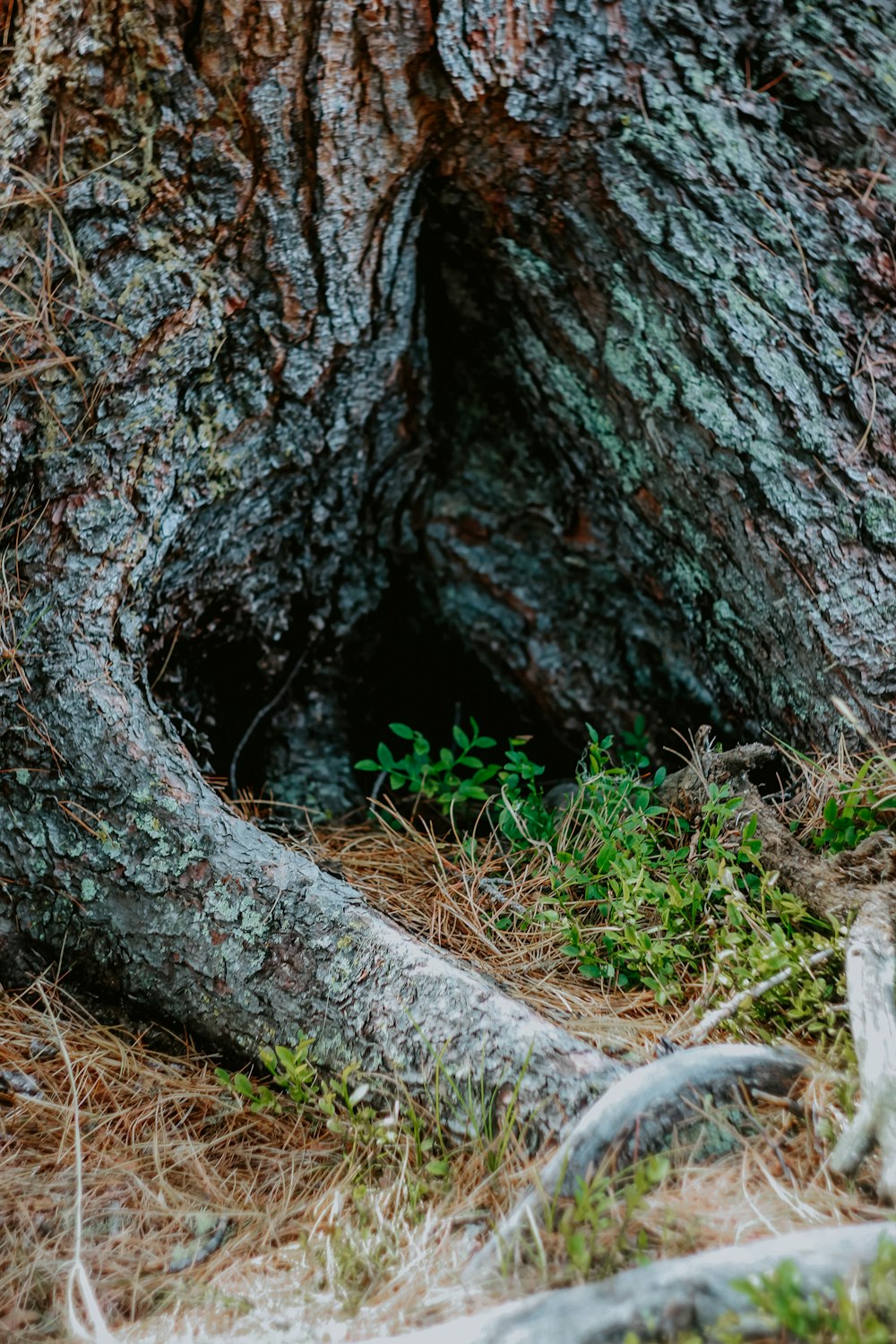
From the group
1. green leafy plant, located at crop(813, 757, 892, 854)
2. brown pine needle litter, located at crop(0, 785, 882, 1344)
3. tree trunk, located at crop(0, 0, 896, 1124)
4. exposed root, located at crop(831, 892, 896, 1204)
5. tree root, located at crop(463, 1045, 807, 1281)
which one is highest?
tree trunk, located at crop(0, 0, 896, 1124)

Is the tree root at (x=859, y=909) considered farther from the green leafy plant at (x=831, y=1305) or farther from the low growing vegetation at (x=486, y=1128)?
the green leafy plant at (x=831, y=1305)

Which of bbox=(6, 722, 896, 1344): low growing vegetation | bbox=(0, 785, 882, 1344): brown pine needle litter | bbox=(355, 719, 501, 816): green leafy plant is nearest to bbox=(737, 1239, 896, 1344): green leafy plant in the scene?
bbox=(6, 722, 896, 1344): low growing vegetation

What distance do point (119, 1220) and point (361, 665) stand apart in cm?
177

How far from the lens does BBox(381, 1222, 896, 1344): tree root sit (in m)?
1.15

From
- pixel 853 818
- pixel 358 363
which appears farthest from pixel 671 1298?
pixel 358 363

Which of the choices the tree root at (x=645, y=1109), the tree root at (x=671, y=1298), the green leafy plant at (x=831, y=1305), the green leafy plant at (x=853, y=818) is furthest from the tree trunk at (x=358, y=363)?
the green leafy plant at (x=831, y=1305)

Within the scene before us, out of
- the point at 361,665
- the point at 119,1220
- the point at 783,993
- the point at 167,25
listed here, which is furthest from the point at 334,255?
the point at 119,1220

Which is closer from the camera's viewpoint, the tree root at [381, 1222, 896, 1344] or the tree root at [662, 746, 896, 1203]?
the tree root at [381, 1222, 896, 1344]

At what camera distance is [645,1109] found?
57.3 inches

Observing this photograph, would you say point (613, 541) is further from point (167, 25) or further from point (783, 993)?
point (167, 25)

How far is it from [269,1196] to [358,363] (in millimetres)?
1920

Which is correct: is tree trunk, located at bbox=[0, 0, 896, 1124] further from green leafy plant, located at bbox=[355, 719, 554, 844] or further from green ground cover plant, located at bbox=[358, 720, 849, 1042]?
green leafy plant, located at bbox=[355, 719, 554, 844]

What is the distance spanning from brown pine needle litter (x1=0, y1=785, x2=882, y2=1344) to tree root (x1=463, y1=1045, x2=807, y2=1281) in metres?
0.04

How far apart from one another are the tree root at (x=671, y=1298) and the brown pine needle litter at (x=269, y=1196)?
66mm
